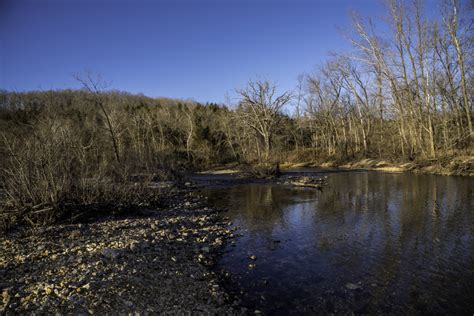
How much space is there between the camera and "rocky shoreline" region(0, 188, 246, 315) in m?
5.28

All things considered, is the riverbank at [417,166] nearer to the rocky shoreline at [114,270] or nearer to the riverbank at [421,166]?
the riverbank at [421,166]

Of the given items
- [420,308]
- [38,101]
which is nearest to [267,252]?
[420,308]

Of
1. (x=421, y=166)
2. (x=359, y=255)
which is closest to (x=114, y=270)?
(x=359, y=255)

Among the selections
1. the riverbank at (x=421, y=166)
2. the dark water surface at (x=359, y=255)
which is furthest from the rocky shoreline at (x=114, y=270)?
the riverbank at (x=421, y=166)

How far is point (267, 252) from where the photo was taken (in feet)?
28.7

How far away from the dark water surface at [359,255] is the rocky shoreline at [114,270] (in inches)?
33.0

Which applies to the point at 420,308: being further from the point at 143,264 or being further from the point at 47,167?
the point at 47,167

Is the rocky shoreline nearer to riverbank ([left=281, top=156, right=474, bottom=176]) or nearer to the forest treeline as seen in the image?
the forest treeline

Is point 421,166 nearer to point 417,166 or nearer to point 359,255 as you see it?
point 417,166

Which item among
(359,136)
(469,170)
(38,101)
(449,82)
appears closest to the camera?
(469,170)

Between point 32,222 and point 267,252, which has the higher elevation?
point 32,222

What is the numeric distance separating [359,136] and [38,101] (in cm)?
8034

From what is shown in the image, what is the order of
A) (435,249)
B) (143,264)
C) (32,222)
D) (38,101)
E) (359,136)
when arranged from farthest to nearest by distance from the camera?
(38,101)
(359,136)
(32,222)
(435,249)
(143,264)

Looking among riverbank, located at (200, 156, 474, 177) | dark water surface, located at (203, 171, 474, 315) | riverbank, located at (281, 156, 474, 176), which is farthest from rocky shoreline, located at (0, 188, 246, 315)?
riverbank, located at (281, 156, 474, 176)
